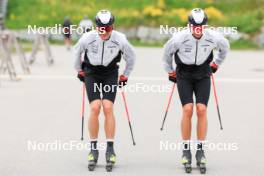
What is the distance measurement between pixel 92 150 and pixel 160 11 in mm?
36058

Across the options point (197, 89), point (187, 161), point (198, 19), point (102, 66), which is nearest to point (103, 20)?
point (102, 66)

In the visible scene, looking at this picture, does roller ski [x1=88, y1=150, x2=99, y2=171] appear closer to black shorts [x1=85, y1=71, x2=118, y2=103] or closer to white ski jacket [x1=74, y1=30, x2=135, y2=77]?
black shorts [x1=85, y1=71, x2=118, y2=103]

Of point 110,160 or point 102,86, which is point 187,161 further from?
point 102,86

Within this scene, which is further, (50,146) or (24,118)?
(24,118)

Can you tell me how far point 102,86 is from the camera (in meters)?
9.58

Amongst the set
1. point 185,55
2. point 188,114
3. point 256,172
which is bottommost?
point 256,172

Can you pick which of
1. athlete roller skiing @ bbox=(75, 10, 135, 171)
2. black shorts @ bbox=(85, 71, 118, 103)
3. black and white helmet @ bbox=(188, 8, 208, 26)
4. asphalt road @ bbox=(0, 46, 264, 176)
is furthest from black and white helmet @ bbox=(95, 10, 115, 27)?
asphalt road @ bbox=(0, 46, 264, 176)

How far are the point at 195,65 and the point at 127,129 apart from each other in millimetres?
3545

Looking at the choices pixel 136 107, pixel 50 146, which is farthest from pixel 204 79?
pixel 136 107

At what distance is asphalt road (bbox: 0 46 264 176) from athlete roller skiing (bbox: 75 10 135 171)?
0.35 metres

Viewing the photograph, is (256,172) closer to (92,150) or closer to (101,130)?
(92,150)

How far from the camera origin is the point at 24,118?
14055 millimetres

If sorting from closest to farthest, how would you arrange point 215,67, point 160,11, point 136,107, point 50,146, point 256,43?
point 215,67
point 50,146
point 136,107
point 256,43
point 160,11

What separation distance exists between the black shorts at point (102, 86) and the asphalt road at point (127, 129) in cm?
79
